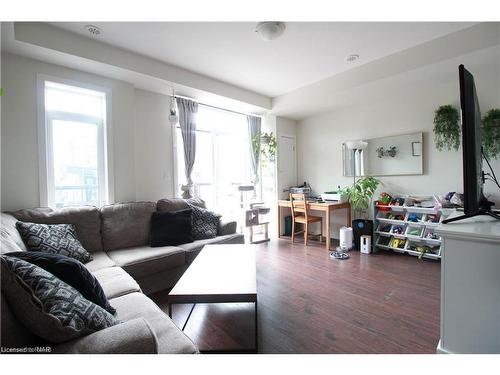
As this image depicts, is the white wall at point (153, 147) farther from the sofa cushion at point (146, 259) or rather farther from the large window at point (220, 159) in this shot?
the sofa cushion at point (146, 259)

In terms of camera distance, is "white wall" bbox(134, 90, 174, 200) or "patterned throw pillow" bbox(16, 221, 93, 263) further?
"white wall" bbox(134, 90, 174, 200)

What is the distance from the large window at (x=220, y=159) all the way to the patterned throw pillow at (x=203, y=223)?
78 centimetres

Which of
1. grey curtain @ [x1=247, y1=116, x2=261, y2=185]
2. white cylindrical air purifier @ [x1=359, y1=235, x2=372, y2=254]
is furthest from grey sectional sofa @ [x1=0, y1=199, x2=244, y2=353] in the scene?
white cylindrical air purifier @ [x1=359, y1=235, x2=372, y2=254]

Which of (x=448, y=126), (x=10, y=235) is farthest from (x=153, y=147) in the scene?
(x=448, y=126)

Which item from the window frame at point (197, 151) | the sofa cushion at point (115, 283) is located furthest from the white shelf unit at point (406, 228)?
the sofa cushion at point (115, 283)

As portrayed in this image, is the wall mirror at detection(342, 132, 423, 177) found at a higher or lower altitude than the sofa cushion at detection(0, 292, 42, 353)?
higher

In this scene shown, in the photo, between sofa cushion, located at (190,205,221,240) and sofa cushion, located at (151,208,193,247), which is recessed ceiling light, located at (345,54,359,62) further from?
sofa cushion, located at (151,208,193,247)

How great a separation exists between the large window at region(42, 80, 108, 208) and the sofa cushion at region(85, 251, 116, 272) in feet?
2.75

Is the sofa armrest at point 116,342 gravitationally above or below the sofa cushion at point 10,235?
below

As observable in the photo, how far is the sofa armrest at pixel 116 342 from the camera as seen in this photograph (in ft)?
2.71

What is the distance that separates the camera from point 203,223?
9.61 ft

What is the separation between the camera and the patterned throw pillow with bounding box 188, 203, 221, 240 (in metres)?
2.83

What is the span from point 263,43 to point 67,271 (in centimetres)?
252
